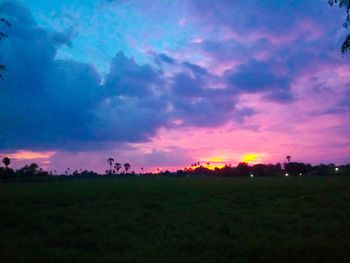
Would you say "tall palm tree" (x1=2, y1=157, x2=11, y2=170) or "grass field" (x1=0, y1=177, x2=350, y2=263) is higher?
"tall palm tree" (x1=2, y1=157, x2=11, y2=170)

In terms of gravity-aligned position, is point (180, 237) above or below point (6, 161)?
below

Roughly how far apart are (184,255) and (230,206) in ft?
55.0

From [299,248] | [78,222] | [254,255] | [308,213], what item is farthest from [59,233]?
[308,213]

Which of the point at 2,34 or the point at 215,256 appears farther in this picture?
the point at 2,34

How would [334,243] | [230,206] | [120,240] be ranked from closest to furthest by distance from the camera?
[334,243] → [120,240] → [230,206]

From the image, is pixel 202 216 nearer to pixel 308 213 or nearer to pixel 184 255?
pixel 308 213

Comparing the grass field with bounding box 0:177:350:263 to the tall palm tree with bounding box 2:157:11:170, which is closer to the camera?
the grass field with bounding box 0:177:350:263

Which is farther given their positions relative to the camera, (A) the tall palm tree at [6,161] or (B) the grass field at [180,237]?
(A) the tall palm tree at [6,161]

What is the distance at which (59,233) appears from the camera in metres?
17.5

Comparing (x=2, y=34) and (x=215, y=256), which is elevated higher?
(x=2, y=34)

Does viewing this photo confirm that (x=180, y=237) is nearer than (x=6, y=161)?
Yes

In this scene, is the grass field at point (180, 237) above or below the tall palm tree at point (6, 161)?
below

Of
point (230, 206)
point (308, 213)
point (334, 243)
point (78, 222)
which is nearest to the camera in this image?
point (334, 243)

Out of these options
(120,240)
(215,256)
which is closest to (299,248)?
(215,256)
